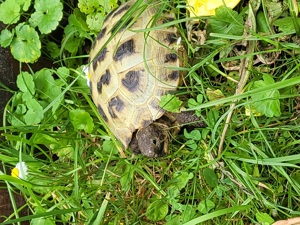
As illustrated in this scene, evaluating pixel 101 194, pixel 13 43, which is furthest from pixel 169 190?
pixel 13 43

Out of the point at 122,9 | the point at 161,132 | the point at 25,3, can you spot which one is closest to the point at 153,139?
the point at 161,132

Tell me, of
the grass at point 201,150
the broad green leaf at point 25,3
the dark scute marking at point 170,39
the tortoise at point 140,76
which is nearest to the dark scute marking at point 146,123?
the tortoise at point 140,76

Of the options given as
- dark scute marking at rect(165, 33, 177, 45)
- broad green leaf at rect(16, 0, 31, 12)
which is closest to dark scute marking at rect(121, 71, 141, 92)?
dark scute marking at rect(165, 33, 177, 45)

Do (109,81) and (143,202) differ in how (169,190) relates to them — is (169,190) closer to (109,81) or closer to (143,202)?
(143,202)

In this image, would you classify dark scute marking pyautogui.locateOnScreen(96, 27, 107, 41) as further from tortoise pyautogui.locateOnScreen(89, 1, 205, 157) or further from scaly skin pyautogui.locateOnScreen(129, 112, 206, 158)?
scaly skin pyautogui.locateOnScreen(129, 112, 206, 158)

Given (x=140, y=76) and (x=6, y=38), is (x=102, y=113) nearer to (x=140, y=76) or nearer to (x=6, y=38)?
(x=140, y=76)
